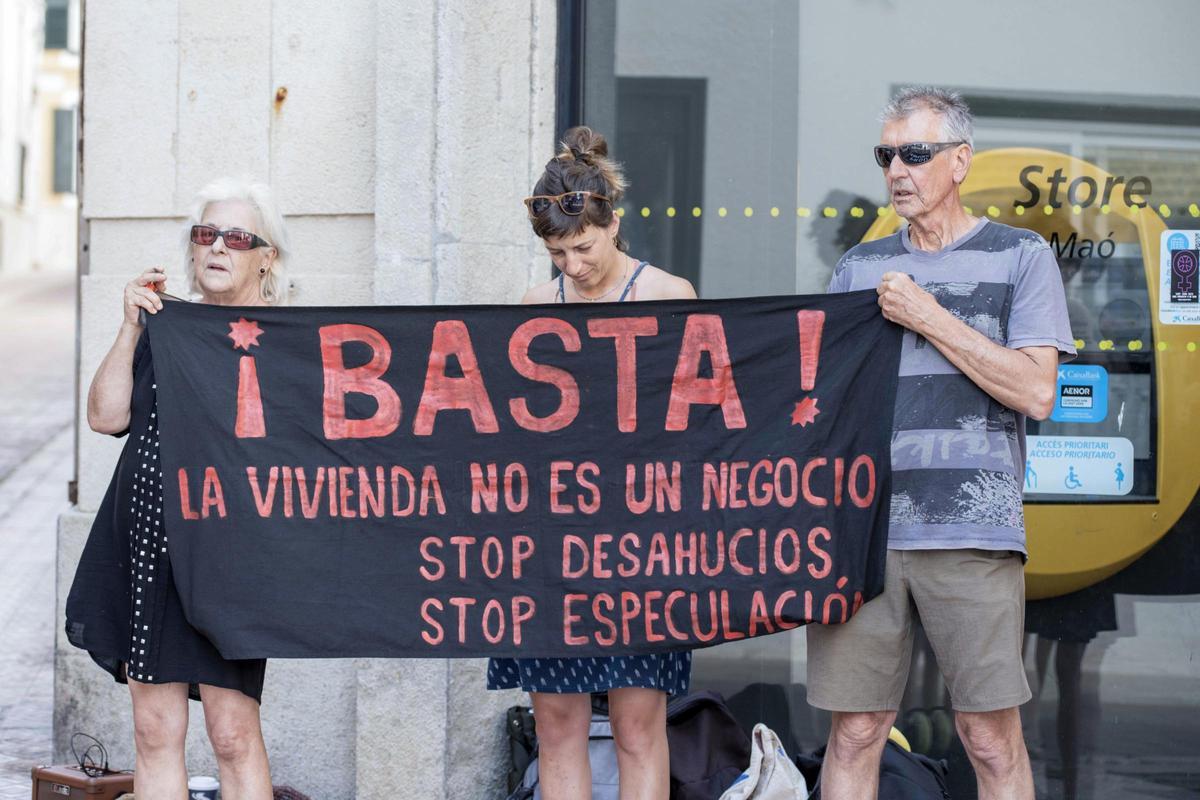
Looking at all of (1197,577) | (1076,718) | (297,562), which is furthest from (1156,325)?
(297,562)

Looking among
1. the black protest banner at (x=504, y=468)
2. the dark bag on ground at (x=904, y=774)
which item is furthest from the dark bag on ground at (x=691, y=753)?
the black protest banner at (x=504, y=468)

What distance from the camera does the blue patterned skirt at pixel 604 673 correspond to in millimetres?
3617

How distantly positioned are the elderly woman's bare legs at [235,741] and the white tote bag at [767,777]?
1310 millimetres

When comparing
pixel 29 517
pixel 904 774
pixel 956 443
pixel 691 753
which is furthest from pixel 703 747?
pixel 29 517

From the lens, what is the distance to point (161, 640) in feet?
11.5

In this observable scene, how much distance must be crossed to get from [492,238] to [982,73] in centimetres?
179

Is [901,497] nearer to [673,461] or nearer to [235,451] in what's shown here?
[673,461]

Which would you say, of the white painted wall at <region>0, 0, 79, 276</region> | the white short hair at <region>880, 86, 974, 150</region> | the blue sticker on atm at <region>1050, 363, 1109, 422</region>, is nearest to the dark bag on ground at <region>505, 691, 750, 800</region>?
the blue sticker on atm at <region>1050, 363, 1109, 422</region>

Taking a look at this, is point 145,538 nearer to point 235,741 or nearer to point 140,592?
point 140,592

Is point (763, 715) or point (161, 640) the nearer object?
point (161, 640)

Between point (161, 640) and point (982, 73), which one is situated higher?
point (982, 73)

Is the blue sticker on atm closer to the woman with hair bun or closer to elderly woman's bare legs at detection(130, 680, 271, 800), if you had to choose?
the woman with hair bun

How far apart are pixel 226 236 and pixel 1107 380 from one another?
9.79 feet

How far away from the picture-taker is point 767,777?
13.4ft
